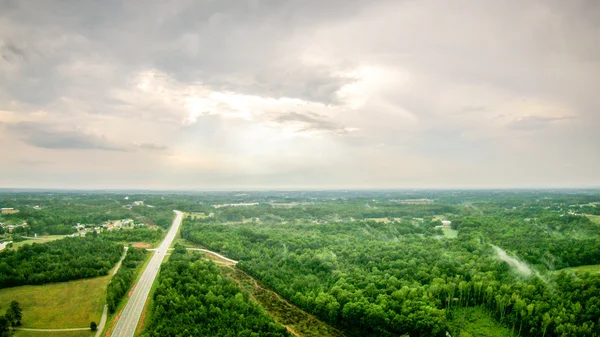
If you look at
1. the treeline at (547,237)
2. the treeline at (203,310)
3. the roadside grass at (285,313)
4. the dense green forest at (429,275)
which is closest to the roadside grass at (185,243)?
the dense green forest at (429,275)

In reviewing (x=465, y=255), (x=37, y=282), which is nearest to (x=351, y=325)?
(x=465, y=255)

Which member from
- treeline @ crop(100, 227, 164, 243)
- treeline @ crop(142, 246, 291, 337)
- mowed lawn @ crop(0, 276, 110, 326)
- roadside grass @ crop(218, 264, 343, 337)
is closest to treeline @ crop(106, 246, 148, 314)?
mowed lawn @ crop(0, 276, 110, 326)

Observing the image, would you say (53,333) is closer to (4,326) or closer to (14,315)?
(4,326)

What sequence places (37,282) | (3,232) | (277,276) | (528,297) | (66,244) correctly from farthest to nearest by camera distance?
(3,232) < (66,244) < (277,276) < (37,282) < (528,297)

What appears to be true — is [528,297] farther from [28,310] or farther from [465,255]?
[28,310]

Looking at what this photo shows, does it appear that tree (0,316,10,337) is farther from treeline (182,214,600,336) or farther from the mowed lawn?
treeline (182,214,600,336)

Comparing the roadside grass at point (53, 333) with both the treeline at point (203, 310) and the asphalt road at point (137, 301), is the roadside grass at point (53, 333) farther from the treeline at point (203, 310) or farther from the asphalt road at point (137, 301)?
the treeline at point (203, 310)
